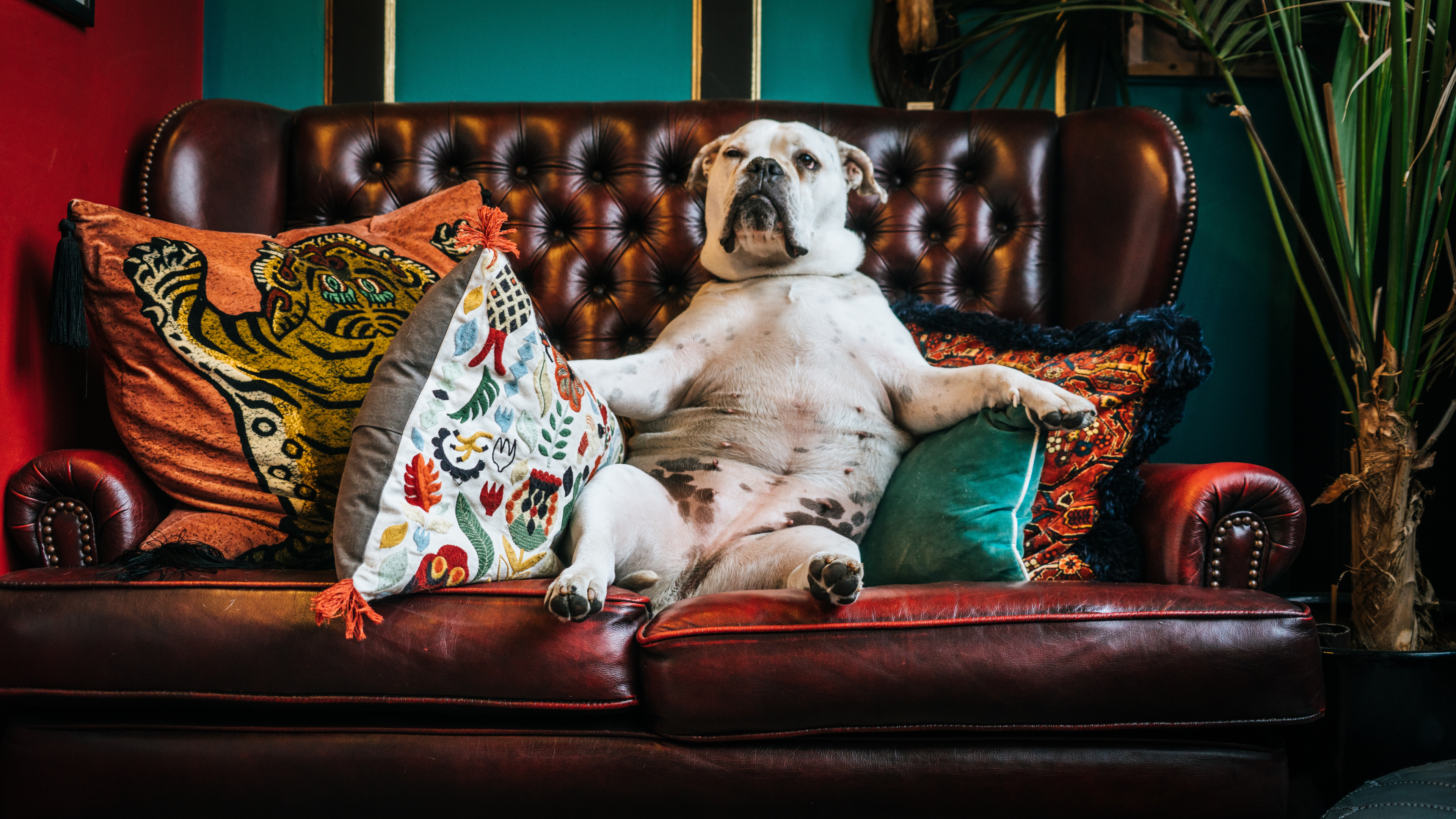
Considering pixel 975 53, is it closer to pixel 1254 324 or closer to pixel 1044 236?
pixel 1044 236

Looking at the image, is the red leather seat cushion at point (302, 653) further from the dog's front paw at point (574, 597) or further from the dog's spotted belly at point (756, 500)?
the dog's spotted belly at point (756, 500)

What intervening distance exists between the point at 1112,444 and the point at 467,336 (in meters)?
1.01

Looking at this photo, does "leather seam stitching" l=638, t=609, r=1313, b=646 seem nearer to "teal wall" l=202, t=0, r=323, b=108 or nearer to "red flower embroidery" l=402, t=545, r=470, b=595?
"red flower embroidery" l=402, t=545, r=470, b=595

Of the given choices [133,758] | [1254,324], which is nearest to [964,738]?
[133,758]

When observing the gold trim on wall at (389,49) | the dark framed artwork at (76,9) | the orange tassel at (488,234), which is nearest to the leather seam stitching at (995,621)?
the orange tassel at (488,234)

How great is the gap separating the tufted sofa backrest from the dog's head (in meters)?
0.24

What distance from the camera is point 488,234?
3.87 feet

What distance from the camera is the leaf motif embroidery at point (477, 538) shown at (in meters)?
1.11

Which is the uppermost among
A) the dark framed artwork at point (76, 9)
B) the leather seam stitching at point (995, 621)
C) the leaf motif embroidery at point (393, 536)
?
the dark framed artwork at point (76, 9)

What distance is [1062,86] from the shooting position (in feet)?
7.78

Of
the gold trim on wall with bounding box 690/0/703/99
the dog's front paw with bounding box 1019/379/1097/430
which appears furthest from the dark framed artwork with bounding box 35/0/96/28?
the dog's front paw with bounding box 1019/379/1097/430

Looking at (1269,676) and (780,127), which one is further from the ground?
(780,127)

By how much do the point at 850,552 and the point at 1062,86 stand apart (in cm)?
174

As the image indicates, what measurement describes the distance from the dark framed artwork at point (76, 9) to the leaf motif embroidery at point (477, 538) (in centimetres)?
124
